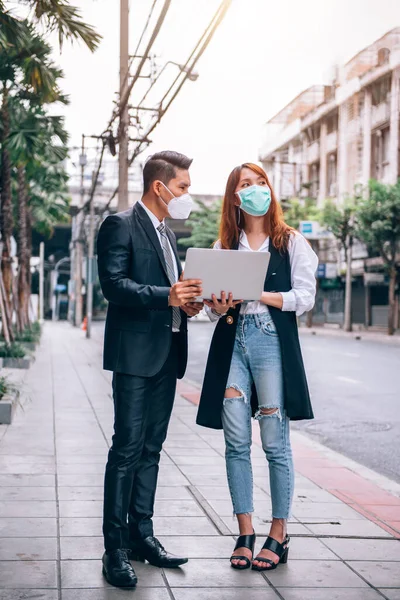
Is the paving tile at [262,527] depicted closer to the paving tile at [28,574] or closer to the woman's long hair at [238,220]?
the paving tile at [28,574]

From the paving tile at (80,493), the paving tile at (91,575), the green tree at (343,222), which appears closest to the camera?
the paving tile at (91,575)

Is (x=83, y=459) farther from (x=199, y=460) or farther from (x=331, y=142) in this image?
(x=331, y=142)

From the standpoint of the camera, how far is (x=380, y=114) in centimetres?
4675

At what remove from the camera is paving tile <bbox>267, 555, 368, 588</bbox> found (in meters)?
4.25

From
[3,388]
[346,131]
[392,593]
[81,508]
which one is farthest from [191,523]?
[346,131]

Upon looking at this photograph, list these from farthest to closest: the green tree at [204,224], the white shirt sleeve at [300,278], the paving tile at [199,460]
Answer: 1. the green tree at [204,224]
2. the paving tile at [199,460]
3. the white shirt sleeve at [300,278]

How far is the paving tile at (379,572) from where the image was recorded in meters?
4.30

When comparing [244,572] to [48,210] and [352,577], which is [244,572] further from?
[48,210]

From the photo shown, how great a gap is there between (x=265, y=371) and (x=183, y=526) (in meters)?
1.32

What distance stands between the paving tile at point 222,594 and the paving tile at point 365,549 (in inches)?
30.9

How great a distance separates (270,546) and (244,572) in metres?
0.20

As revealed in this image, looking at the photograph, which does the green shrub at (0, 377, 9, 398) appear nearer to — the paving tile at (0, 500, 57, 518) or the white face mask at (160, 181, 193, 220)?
the paving tile at (0, 500, 57, 518)

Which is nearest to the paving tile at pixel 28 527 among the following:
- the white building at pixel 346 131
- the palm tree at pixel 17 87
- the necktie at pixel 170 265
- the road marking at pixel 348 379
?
the necktie at pixel 170 265

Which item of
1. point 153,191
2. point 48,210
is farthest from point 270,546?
point 48,210
